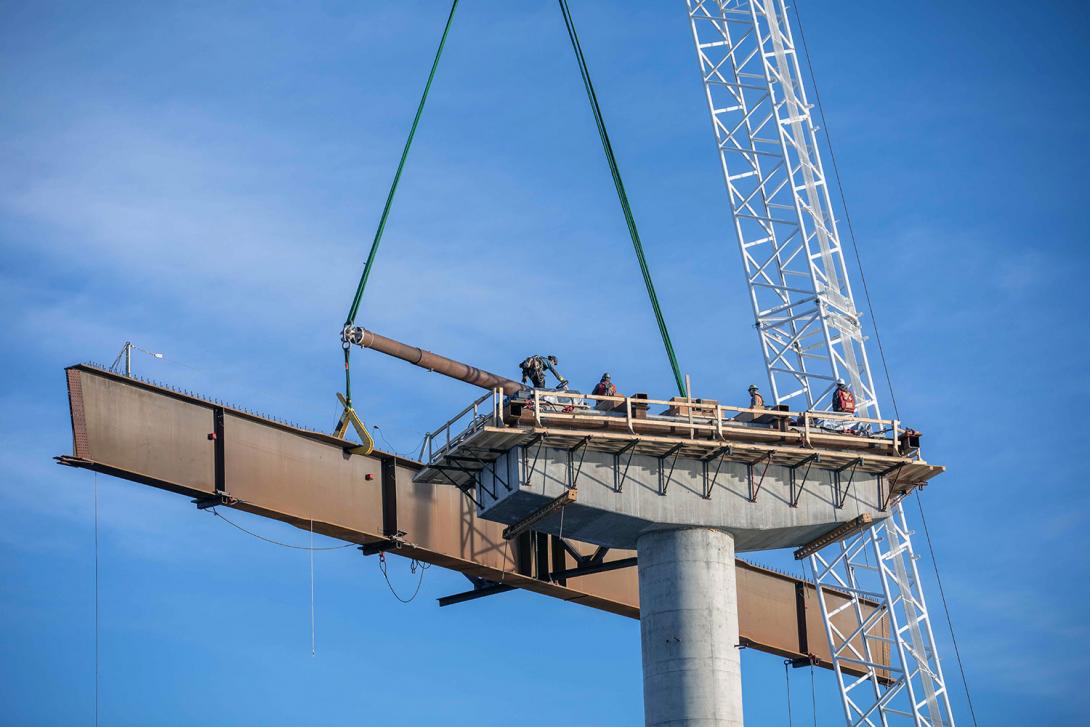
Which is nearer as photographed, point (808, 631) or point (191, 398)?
point (191, 398)

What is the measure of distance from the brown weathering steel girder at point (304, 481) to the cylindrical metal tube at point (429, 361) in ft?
12.5

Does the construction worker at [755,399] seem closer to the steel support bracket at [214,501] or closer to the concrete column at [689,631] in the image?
the concrete column at [689,631]

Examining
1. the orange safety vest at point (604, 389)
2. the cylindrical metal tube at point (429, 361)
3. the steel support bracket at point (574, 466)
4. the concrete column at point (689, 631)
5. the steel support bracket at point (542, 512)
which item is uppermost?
the cylindrical metal tube at point (429, 361)

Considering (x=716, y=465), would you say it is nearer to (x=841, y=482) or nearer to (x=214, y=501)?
(x=841, y=482)

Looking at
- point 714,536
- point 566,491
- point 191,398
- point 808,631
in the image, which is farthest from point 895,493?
point 191,398

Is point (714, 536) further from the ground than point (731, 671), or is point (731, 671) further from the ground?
point (714, 536)

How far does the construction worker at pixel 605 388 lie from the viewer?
51.9 meters

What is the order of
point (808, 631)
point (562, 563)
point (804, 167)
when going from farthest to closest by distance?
point (804, 167) → point (808, 631) → point (562, 563)

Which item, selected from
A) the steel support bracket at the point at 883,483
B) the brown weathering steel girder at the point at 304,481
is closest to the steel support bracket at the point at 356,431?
the brown weathering steel girder at the point at 304,481

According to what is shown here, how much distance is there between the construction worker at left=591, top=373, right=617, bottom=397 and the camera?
5194 cm

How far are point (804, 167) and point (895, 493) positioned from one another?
25.3 meters

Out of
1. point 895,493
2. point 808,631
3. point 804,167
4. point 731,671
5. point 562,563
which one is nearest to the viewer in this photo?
point 731,671

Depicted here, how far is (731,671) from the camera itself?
162 feet

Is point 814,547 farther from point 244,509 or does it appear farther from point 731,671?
point 244,509
